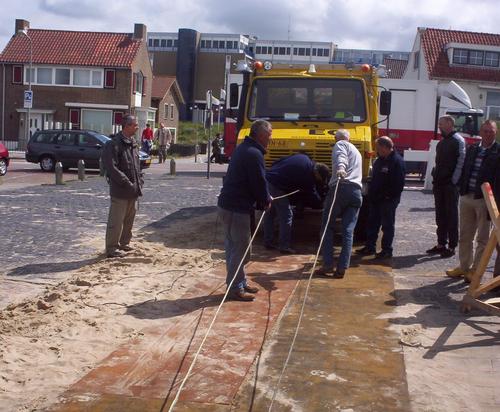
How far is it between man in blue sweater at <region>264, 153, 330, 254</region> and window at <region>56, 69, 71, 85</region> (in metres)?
45.0

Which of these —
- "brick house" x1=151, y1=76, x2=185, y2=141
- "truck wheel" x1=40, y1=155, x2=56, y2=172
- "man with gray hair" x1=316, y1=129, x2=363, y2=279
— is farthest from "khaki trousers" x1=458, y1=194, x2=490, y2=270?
"brick house" x1=151, y1=76, x2=185, y2=141

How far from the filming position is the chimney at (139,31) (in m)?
53.3

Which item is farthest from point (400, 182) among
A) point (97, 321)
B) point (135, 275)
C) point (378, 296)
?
point (97, 321)

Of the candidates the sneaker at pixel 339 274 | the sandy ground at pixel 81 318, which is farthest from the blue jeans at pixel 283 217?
the sneaker at pixel 339 274

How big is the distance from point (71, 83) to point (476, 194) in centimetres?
4771

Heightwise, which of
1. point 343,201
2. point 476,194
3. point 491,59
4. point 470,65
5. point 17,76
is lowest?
point 343,201

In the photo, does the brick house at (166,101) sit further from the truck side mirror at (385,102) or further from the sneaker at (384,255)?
the sneaker at (384,255)

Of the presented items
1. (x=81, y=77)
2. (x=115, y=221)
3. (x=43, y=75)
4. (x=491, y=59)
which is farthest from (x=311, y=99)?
(x=43, y=75)

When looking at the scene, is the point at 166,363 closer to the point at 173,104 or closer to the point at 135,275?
the point at 135,275

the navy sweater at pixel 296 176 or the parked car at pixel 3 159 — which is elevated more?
the navy sweater at pixel 296 176

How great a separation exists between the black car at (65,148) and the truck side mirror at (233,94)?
49.0ft

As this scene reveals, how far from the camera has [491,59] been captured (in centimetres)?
4838

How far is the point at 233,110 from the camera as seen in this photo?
44.0 ft

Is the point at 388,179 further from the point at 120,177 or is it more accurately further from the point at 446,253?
the point at 120,177
